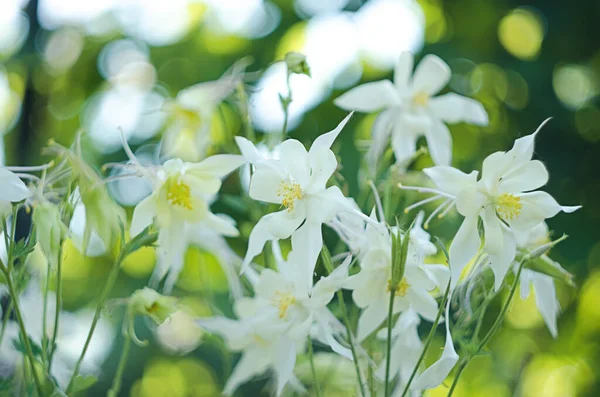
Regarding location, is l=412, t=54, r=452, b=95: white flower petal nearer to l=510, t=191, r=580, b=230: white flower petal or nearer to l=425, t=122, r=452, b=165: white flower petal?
l=425, t=122, r=452, b=165: white flower petal

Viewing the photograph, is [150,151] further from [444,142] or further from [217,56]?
[444,142]

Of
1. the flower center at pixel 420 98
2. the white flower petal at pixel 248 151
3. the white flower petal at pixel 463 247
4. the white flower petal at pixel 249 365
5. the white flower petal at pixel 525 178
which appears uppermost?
the white flower petal at pixel 248 151

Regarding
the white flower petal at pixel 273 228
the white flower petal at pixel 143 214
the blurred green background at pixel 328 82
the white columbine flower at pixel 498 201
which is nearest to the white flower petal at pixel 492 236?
the white columbine flower at pixel 498 201

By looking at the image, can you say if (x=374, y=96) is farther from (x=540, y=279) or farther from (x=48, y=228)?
(x=48, y=228)

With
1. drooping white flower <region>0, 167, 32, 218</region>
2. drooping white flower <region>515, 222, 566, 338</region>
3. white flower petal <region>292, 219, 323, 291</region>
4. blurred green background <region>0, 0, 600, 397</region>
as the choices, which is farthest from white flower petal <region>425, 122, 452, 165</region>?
blurred green background <region>0, 0, 600, 397</region>

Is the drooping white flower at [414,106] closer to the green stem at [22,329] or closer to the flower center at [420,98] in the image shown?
the flower center at [420,98]

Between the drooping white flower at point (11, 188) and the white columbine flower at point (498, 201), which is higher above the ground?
the drooping white flower at point (11, 188)
